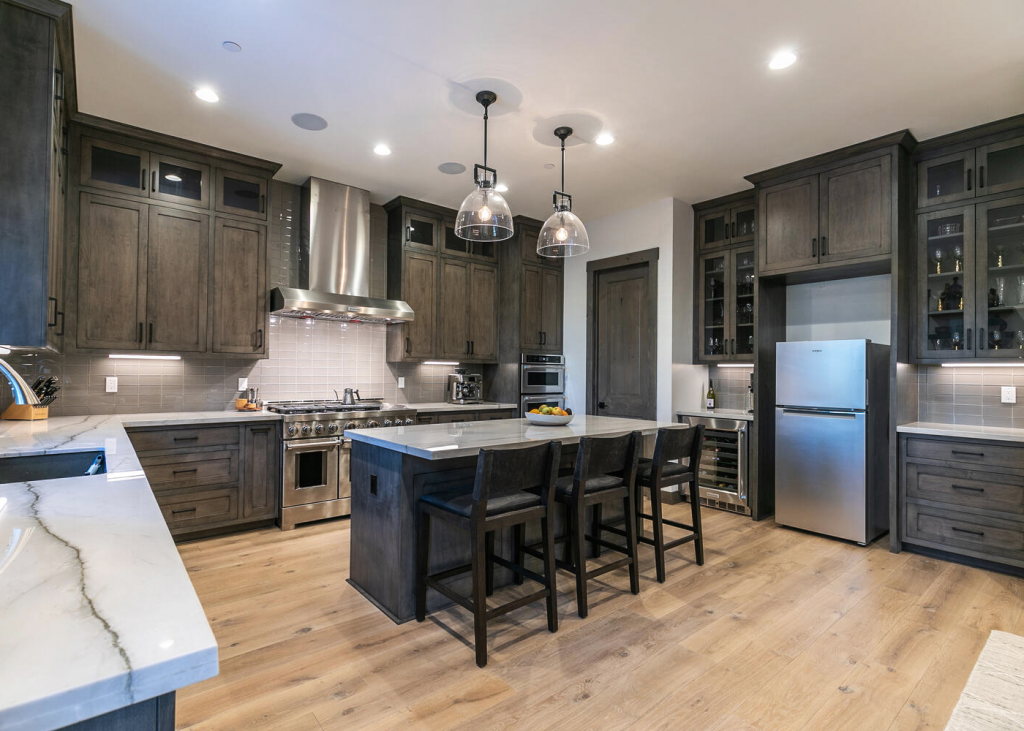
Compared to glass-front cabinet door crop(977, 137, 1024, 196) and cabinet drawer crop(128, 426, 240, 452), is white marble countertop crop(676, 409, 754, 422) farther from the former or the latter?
cabinet drawer crop(128, 426, 240, 452)

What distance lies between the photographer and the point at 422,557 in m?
2.57

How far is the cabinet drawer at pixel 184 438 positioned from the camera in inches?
138

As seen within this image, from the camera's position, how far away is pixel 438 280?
5246 millimetres

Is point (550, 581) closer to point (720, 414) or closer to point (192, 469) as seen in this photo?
point (192, 469)

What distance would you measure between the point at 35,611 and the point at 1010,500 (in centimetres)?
451

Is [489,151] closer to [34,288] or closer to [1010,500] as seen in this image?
[34,288]

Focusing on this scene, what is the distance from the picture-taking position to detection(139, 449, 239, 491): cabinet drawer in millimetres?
3576

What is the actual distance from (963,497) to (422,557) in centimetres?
347

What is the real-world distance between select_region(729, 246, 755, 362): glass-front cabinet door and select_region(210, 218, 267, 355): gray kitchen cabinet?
4063 millimetres

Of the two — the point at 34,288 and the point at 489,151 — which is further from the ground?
the point at 489,151

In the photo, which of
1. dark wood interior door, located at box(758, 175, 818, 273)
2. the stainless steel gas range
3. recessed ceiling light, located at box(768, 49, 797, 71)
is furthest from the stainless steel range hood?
recessed ceiling light, located at box(768, 49, 797, 71)

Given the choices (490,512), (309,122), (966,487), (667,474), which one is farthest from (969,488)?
(309,122)

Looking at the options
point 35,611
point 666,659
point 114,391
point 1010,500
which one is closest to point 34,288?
point 114,391

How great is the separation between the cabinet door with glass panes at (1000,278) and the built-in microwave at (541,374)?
3489mm
